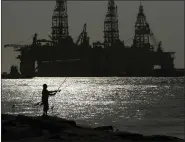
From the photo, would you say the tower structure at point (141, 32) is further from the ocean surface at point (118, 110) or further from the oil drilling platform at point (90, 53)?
the ocean surface at point (118, 110)

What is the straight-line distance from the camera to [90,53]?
166 metres

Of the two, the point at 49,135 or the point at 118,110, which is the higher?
the point at 49,135

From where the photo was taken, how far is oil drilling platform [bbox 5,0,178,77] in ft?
543

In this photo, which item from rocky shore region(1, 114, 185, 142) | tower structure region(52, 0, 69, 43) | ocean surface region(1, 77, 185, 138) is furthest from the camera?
tower structure region(52, 0, 69, 43)

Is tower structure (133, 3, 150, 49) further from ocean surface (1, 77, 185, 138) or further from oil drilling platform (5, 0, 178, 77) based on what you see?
ocean surface (1, 77, 185, 138)

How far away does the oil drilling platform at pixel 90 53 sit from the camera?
165500 millimetres

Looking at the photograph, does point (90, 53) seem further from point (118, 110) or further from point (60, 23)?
point (118, 110)

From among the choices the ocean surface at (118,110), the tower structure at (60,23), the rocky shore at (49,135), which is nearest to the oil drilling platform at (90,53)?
the tower structure at (60,23)

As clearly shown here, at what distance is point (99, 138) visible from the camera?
11.7m

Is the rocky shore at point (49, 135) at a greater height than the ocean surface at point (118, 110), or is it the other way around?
the rocky shore at point (49, 135)

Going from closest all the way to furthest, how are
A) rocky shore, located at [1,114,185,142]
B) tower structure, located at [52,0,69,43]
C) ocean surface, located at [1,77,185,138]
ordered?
rocky shore, located at [1,114,185,142] < ocean surface, located at [1,77,185,138] < tower structure, located at [52,0,69,43]

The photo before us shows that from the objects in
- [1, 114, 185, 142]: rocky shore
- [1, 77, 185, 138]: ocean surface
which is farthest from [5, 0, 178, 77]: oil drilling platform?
A: [1, 114, 185, 142]: rocky shore

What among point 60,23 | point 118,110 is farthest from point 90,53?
point 118,110

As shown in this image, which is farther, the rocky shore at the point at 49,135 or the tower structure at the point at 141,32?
the tower structure at the point at 141,32
